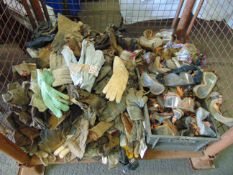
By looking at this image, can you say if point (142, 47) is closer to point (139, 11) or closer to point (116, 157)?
point (139, 11)

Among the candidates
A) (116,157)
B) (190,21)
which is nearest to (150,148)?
(116,157)

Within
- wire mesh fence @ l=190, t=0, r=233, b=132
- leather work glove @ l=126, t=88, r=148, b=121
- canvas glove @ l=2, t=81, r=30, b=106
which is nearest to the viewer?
canvas glove @ l=2, t=81, r=30, b=106

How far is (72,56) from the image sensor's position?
3.07 ft

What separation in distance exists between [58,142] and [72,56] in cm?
41

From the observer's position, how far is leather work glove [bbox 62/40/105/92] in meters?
0.86

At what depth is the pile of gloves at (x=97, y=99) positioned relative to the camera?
867 millimetres

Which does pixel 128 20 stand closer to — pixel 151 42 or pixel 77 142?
pixel 151 42

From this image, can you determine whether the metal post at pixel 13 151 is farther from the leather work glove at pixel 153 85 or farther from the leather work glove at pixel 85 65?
the leather work glove at pixel 153 85

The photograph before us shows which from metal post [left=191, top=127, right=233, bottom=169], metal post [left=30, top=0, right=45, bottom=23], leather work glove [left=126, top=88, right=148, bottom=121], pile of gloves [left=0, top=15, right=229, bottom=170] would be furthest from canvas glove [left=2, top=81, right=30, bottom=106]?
metal post [left=191, top=127, right=233, bottom=169]

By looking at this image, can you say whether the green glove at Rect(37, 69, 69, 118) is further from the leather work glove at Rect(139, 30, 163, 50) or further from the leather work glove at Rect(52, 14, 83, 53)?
the leather work glove at Rect(139, 30, 163, 50)

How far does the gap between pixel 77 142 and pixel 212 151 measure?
686 mm

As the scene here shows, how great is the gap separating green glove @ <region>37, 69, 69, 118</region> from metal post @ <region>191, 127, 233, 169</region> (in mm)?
727

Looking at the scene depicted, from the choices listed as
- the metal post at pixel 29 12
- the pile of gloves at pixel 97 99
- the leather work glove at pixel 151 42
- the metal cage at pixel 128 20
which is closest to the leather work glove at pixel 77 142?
the pile of gloves at pixel 97 99

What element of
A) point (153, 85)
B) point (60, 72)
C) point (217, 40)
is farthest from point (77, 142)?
point (217, 40)
